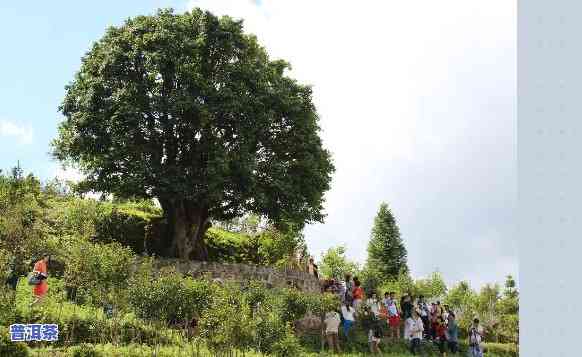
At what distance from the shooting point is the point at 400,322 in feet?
85.4

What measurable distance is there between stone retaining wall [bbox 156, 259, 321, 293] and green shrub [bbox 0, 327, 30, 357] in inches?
422

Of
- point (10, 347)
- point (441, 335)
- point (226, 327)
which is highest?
point (226, 327)

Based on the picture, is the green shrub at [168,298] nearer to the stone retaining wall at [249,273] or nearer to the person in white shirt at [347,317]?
the person in white shirt at [347,317]

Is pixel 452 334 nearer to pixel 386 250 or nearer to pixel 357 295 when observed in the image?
pixel 357 295

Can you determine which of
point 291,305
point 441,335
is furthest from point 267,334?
point 441,335

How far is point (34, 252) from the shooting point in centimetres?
2150

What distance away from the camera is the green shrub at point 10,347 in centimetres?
1462

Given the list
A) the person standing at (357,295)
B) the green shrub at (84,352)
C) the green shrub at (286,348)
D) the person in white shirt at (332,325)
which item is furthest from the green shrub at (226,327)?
the person standing at (357,295)

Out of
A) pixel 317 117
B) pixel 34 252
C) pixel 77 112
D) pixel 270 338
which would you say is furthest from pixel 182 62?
pixel 270 338

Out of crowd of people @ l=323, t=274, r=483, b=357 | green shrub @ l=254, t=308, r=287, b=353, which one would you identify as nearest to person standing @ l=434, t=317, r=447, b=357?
crowd of people @ l=323, t=274, r=483, b=357

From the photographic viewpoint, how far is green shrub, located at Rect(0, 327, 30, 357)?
1462cm

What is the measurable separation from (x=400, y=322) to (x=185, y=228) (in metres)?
10.3

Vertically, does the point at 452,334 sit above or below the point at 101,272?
below

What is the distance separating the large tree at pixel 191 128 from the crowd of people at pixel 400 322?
6108 millimetres
